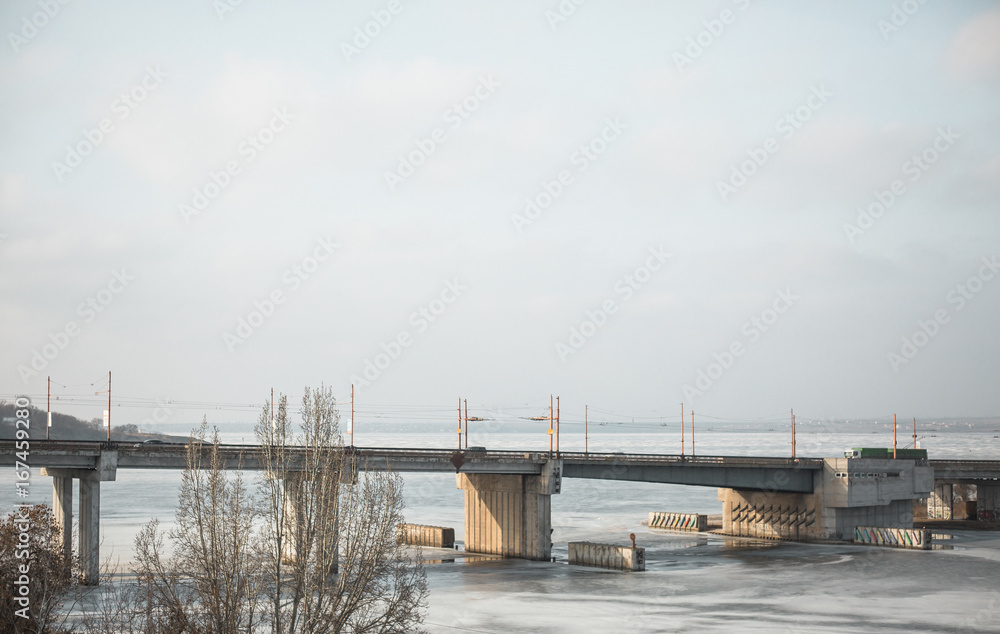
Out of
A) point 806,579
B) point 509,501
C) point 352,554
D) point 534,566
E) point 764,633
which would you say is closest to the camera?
point 352,554

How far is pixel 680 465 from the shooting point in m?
92.9

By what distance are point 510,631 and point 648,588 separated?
17903mm

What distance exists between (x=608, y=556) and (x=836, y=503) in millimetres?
31333

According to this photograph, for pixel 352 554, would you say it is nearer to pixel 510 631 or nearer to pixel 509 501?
pixel 510 631

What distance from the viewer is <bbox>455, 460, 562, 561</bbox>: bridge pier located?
82.4m

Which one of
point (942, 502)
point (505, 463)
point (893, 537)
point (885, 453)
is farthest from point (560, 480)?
point (942, 502)

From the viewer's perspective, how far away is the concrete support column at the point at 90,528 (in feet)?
209

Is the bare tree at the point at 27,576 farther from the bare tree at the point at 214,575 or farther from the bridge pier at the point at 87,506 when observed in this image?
the bridge pier at the point at 87,506

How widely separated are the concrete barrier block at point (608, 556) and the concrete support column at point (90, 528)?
35175mm

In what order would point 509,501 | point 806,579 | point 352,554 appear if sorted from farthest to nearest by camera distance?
1. point 509,501
2. point 806,579
3. point 352,554

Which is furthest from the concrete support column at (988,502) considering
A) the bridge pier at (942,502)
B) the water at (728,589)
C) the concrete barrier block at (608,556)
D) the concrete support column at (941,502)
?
the concrete barrier block at (608,556)

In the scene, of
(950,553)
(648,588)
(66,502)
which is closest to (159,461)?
(66,502)

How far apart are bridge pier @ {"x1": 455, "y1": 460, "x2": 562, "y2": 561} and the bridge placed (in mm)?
86

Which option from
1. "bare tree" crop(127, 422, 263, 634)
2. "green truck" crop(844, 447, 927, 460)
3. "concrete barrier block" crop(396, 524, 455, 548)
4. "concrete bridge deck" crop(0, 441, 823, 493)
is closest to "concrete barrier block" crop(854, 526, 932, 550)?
"concrete bridge deck" crop(0, 441, 823, 493)
